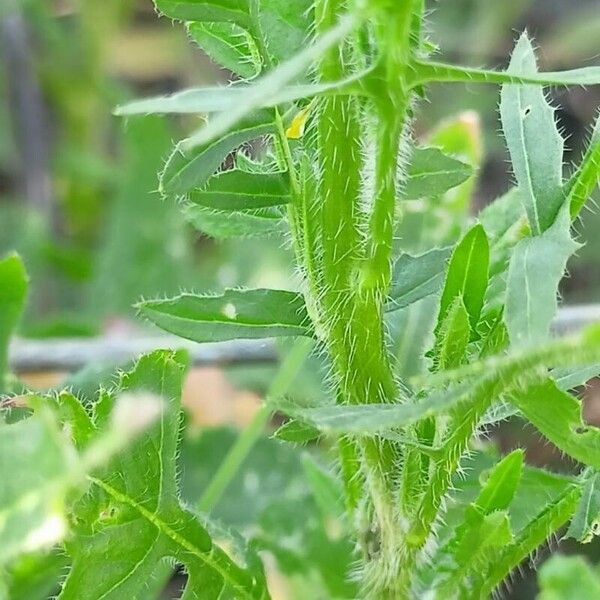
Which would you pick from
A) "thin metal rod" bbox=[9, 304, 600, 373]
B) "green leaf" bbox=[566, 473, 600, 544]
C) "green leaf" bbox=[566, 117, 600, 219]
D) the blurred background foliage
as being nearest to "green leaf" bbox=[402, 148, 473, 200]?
"green leaf" bbox=[566, 117, 600, 219]

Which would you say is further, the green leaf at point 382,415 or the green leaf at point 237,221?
the green leaf at point 237,221

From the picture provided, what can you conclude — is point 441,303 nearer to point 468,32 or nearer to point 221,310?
point 221,310

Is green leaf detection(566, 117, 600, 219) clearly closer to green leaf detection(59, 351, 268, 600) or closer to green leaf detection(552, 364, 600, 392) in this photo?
green leaf detection(552, 364, 600, 392)

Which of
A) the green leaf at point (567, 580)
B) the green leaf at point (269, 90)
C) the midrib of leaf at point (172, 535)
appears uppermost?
the green leaf at point (269, 90)

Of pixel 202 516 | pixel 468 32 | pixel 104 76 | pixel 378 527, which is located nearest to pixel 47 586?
pixel 202 516

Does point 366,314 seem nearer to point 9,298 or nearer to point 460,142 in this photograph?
point 9,298

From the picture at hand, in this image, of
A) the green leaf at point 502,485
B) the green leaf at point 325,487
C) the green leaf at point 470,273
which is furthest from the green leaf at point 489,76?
the green leaf at point 325,487

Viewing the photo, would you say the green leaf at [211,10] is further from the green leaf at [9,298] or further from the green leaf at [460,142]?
the green leaf at [460,142]

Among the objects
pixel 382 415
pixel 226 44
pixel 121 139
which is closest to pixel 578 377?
pixel 382 415
